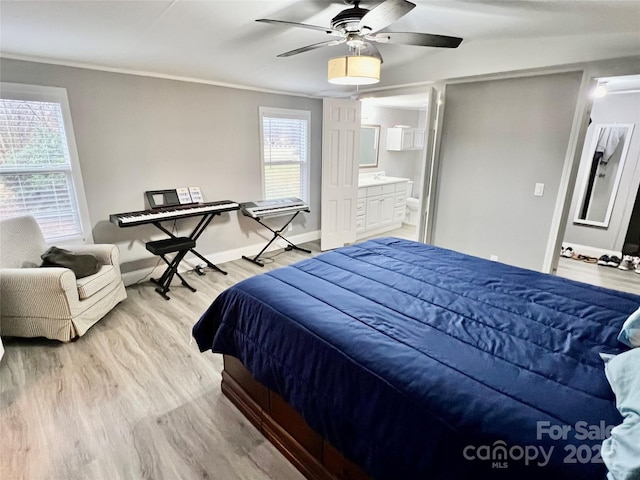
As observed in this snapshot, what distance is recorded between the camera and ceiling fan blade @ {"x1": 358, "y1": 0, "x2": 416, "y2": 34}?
4.80ft

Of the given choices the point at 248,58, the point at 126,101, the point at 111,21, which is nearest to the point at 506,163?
the point at 248,58

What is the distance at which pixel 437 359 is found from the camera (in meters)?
1.18

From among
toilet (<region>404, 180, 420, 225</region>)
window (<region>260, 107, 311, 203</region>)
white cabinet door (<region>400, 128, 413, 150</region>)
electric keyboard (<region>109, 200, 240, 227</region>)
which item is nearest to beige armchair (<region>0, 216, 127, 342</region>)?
electric keyboard (<region>109, 200, 240, 227</region>)

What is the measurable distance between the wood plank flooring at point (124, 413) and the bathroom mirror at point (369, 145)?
4.44 meters

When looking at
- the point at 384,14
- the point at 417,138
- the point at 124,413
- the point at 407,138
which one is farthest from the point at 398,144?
the point at 124,413

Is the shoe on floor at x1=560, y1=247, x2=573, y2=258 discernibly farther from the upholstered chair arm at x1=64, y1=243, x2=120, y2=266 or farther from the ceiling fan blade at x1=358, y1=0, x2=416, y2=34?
the upholstered chair arm at x1=64, y1=243, x2=120, y2=266

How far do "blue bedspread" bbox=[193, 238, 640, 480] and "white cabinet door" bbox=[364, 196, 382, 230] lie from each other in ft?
11.5

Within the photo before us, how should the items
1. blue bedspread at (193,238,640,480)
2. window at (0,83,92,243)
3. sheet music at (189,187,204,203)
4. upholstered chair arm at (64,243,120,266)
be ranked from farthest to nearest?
sheet music at (189,187,204,203)
upholstered chair arm at (64,243,120,266)
window at (0,83,92,243)
blue bedspread at (193,238,640,480)

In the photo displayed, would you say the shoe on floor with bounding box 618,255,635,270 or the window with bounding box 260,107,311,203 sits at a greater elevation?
the window with bounding box 260,107,311,203

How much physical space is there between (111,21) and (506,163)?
348cm

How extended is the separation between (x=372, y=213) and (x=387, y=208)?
42 cm

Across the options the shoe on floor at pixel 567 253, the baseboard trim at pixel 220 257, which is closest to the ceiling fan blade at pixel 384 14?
the baseboard trim at pixel 220 257

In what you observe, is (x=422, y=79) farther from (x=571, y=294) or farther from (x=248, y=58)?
(x=571, y=294)

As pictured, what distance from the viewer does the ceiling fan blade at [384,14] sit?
1462mm
